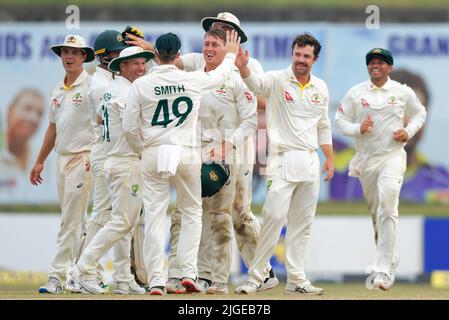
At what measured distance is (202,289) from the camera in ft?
47.9

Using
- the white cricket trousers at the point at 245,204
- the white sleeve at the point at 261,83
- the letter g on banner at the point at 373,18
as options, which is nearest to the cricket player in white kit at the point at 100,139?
the white cricket trousers at the point at 245,204

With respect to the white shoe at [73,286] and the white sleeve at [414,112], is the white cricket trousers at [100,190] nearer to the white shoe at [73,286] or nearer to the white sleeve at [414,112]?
the white shoe at [73,286]

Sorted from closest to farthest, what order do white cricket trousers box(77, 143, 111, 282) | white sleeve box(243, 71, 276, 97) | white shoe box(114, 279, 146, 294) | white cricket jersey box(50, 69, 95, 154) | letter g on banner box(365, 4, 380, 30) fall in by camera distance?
white sleeve box(243, 71, 276, 97) → white shoe box(114, 279, 146, 294) → white cricket trousers box(77, 143, 111, 282) → white cricket jersey box(50, 69, 95, 154) → letter g on banner box(365, 4, 380, 30)

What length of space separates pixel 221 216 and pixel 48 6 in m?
10.8

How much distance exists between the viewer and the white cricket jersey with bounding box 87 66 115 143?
48.0 feet

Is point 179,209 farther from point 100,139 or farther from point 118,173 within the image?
point 100,139

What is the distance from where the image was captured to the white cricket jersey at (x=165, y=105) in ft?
44.1

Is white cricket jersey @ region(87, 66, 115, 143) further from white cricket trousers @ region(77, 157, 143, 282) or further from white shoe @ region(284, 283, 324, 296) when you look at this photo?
white shoe @ region(284, 283, 324, 296)

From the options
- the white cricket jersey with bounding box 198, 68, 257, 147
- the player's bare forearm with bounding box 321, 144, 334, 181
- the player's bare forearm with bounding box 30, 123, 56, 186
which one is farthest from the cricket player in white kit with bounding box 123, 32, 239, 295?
the player's bare forearm with bounding box 30, 123, 56, 186

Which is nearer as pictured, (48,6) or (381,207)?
(381,207)

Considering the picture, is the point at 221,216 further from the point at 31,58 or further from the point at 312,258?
the point at 31,58

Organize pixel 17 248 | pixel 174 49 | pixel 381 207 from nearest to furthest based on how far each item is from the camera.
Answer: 1. pixel 174 49
2. pixel 381 207
3. pixel 17 248

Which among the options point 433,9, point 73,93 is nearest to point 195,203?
point 73,93

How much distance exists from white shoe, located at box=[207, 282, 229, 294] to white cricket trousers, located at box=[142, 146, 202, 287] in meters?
0.63
